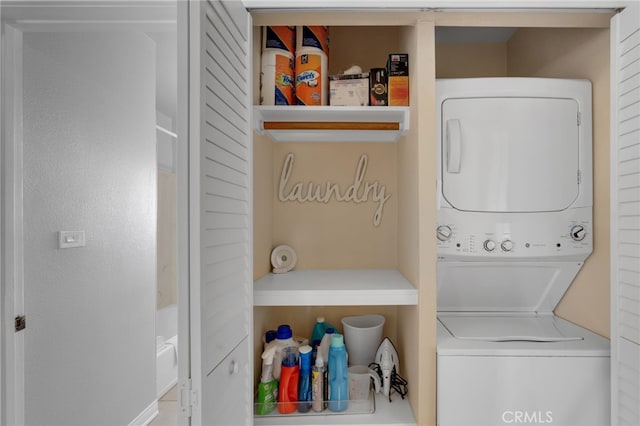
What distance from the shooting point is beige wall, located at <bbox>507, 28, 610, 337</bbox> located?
4.99 ft

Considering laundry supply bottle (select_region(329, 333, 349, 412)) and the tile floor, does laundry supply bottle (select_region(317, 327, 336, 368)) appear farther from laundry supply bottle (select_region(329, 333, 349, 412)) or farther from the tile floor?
the tile floor

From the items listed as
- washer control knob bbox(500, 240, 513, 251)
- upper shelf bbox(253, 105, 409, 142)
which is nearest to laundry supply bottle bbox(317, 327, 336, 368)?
washer control knob bbox(500, 240, 513, 251)

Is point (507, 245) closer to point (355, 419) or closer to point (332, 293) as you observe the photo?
point (332, 293)

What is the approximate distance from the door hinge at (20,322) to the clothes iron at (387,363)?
1.66 metres

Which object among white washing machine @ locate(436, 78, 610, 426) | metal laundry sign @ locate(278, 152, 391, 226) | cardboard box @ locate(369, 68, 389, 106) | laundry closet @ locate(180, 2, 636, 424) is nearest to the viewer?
laundry closet @ locate(180, 2, 636, 424)

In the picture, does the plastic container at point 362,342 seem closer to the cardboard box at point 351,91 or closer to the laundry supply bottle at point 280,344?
the laundry supply bottle at point 280,344

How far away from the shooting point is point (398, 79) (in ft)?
5.37

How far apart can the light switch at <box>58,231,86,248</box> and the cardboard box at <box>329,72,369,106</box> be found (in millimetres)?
1360

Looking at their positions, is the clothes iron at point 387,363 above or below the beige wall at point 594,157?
below

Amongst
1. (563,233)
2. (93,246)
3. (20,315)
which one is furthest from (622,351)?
(20,315)

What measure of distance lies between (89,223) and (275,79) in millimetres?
1115

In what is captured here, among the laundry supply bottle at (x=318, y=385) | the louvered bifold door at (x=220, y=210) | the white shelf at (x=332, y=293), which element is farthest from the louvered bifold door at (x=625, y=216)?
the louvered bifold door at (x=220, y=210)

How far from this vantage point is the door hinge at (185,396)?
35.0 inches

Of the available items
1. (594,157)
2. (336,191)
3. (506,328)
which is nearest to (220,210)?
(336,191)
